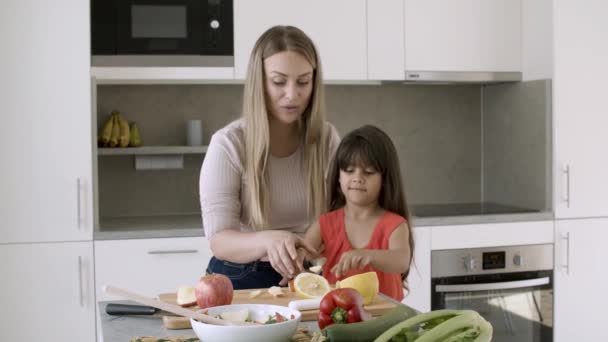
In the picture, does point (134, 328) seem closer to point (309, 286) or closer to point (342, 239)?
point (309, 286)

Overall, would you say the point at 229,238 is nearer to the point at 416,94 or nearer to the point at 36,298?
the point at 36,298

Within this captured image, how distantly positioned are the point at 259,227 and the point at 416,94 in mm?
2082

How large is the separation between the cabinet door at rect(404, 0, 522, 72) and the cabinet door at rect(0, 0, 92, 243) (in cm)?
136

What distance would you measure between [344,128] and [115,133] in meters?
1.07

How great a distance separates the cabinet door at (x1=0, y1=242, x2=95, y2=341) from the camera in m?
3.15

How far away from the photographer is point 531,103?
12.4ft

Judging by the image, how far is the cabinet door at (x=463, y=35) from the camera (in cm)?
368

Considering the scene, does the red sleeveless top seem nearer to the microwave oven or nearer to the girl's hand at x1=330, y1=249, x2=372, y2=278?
the girl's hand at x1=330, y1=249, x2=372, y2=278

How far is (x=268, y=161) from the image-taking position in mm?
2271

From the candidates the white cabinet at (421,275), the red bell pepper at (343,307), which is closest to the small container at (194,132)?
the white cabinet at (421,275)

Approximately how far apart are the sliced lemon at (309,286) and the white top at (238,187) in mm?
370

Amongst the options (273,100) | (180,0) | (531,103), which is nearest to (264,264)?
(273,100)

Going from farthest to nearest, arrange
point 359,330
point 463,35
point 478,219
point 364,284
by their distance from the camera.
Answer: point 463,35 < point 478,219 < point 364,284 < point 359,330

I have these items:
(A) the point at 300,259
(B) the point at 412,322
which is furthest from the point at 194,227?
(B) the point at 412,322
